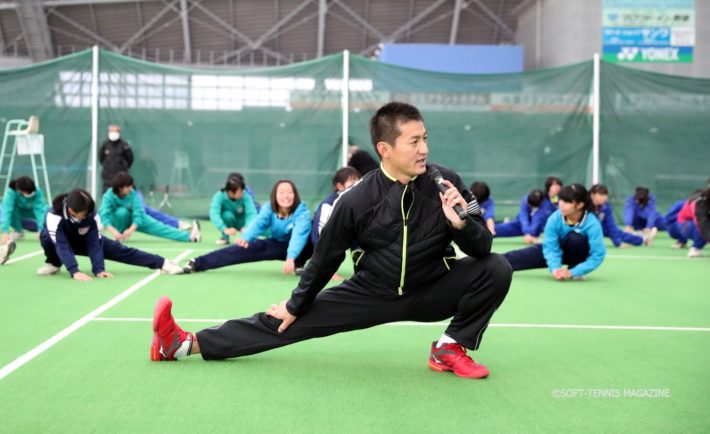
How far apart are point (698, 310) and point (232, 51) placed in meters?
32.1

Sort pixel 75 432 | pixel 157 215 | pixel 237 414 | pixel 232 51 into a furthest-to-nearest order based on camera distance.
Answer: pixel 232 51, pixel 157 215, pixel 237 414, pixel 75 432

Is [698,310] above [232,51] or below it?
below

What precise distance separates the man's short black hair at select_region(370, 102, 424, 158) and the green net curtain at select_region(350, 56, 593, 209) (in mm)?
8785

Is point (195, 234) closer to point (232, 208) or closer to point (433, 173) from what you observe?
point (232, 208)

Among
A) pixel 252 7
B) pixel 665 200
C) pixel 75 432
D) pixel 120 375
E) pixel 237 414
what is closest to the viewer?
pixel 75 432

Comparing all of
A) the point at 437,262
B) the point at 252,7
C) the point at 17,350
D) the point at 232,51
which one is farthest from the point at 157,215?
the point at 232,51

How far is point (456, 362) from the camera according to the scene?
10.6ft

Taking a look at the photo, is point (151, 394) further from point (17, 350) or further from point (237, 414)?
point (17, 350)

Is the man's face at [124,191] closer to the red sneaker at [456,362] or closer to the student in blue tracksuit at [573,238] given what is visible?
the student in blue tracksuit at [573,238]

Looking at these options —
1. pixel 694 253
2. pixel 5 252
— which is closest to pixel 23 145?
pixel 5 252

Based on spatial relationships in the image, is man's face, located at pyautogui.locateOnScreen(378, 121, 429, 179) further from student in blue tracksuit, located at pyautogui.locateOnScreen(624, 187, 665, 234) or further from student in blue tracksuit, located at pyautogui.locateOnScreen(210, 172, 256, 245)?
student in blue tracksuit, located at pyautogui.locateOnScreen(624, 187, 665, 234)

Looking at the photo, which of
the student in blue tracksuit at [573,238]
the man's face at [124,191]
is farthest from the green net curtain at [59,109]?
the student in blue tracksuit at [573,238]

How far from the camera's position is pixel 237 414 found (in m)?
2.70

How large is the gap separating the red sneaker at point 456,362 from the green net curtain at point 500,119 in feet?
28.8
